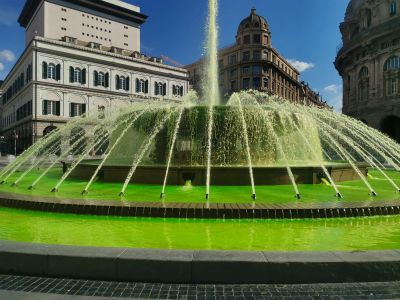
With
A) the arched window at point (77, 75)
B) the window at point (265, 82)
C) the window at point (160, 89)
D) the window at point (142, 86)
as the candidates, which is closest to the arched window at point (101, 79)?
the arched window at point (77, 75)

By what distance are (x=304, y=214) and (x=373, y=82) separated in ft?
158

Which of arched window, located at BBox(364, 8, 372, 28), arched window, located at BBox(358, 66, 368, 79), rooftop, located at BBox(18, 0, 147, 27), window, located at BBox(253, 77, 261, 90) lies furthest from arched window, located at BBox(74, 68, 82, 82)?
arched window, located at BBox(364, 8, 372, 28)

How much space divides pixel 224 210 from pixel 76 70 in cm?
6089

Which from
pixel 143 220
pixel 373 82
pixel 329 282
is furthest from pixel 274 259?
pixel 373 82

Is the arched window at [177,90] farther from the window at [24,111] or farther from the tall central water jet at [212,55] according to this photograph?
the tall central water jet at [212,55]

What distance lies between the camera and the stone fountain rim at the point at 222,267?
12.8 ft

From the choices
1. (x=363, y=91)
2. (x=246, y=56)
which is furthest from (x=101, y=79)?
(x=363, y=91)

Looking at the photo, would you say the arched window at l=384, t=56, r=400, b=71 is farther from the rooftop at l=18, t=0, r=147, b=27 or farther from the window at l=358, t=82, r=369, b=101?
the rooftop at l=18, t=0, r=147, b=27

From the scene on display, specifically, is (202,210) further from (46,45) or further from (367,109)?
(46,45)

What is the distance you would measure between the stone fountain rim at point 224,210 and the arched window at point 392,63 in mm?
44341

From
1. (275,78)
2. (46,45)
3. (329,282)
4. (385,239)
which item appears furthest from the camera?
(275,78)

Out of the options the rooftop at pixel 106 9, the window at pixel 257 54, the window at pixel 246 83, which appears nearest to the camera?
the window at pixel 257 54

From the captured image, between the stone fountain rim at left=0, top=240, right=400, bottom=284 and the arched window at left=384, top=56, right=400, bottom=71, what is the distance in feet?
158

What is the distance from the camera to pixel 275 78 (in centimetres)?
8450
